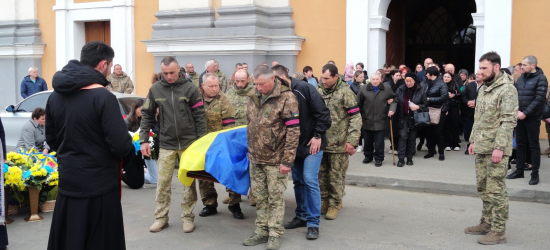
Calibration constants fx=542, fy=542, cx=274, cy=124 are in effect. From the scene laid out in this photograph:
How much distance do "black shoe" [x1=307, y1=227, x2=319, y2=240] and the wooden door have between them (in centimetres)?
1232

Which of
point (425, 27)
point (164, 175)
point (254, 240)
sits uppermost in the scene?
point (425, 27)

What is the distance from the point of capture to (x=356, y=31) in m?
12.4

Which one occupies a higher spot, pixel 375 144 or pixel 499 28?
pixel 499 28

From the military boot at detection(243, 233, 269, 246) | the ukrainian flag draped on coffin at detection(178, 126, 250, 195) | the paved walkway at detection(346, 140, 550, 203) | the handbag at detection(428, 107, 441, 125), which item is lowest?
the military boot at detection(243, 233, 269, 246)

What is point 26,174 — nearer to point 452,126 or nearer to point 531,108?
point 531,108

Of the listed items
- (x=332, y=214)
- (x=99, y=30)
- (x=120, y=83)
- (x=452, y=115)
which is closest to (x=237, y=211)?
(x=332, y=214)

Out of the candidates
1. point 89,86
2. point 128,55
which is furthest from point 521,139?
point 128,55

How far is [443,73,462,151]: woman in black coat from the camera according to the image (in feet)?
33.6

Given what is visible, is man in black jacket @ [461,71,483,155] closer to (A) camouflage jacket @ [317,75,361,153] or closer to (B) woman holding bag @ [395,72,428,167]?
(B) woman holding bag @ [395,72,428,167]

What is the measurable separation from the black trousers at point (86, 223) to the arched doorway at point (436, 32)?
11725mm

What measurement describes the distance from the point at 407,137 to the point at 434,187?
174 centimetres

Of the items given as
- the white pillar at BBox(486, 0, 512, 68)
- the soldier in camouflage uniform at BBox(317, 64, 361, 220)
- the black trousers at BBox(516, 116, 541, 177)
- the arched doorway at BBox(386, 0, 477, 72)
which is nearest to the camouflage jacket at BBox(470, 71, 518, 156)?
the soldier in camouflage uniform at BBox(317, 64, 361, 220)

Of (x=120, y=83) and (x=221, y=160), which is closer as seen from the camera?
(x=221, y=160)

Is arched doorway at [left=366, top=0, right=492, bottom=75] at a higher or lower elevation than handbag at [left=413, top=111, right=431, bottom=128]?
higher
